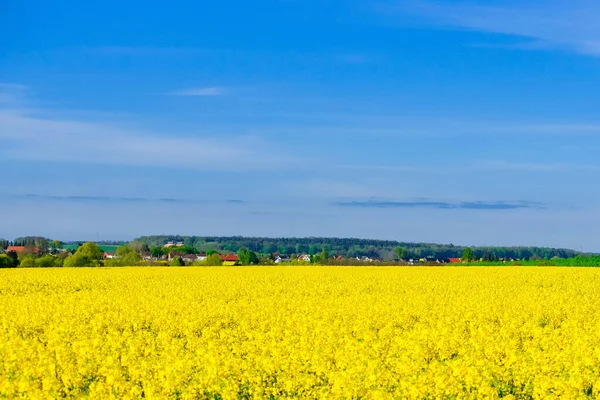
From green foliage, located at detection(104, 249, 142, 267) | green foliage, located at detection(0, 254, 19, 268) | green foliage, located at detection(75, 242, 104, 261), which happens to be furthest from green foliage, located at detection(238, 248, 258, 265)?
green foliage, located at detection(0, 254, 19, 268)

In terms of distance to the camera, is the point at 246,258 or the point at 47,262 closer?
the point at 47,262

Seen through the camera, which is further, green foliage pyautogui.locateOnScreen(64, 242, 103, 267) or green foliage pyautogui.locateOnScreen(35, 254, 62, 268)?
green foliage pyautogui.locateOnScreen(64, 242, 103, 267)

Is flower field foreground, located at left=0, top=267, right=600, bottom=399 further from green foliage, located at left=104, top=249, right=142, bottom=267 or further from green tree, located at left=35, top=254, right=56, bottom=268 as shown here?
green foliage, located at left=104, top=249, right=142, bottom=267

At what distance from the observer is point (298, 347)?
50.7 feet

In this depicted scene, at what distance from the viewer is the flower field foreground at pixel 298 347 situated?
1198 centimetres

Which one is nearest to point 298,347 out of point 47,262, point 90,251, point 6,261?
point 47,262

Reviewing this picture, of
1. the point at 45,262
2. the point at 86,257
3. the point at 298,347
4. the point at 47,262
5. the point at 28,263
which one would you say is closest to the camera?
the point at 298,347

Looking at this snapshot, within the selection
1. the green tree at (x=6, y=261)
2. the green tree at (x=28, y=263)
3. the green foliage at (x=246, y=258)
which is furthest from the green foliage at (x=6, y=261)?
the green foliage at (x=246, y=258)

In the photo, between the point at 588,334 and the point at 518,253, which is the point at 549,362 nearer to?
the point at 588,334

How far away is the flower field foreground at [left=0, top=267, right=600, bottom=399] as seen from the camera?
12.0 m

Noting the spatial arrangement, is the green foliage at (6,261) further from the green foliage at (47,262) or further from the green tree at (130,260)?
the green tree at (130,260)

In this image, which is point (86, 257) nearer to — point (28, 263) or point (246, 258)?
point (28, 263)

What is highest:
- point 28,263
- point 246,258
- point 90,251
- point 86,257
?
point 90,251

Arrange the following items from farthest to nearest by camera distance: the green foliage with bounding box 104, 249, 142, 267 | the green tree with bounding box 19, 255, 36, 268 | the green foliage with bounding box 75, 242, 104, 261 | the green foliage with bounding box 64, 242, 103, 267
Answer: the green foliage with bounding box 75, 242, 104, 261
the green foliage with bounding box 104, 249, 142, 267
the green foliage with bounding box 64, 242, 103, 267
the green tree with bounding box 19, 255, 36, 268
